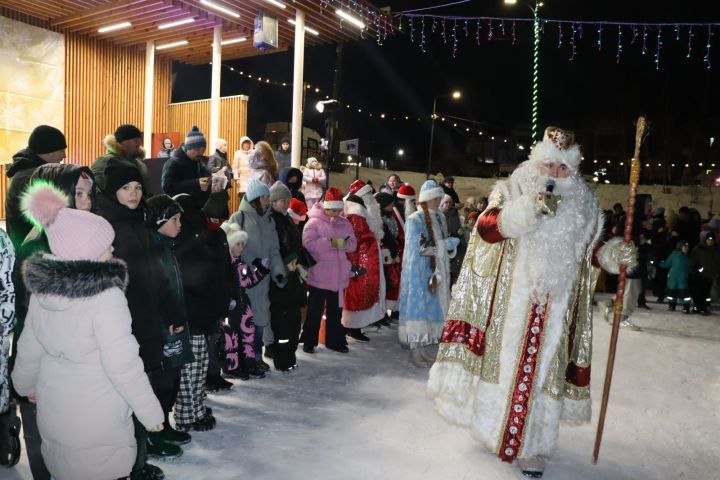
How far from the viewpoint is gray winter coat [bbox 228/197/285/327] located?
16.1 ft

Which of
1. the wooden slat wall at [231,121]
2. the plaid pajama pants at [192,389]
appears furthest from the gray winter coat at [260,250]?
the wooden slat wall at [231,121]

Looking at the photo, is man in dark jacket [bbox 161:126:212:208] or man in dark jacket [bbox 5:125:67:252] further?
man in dark jacket [bbox 161:126:212:208]

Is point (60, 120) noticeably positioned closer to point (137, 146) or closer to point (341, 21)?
point (341, 21)

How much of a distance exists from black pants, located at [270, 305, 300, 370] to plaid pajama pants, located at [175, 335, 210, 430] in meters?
1.30

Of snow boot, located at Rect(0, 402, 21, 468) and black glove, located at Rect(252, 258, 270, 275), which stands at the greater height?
black glove, located at Rect(252, 258, 270, 275)

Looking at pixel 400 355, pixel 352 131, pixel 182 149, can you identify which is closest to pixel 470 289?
pixel 400 355

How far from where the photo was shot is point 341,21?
1165 cm

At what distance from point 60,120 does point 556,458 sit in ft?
41.7

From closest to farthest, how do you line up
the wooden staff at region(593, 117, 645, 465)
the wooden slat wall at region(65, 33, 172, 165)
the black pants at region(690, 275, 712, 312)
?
the wooden staff at region(593, 117, 645, 465) < the black pants at region(690, 275, 712, 312) < the wooden slat wall at region(65, 33, 172, 165)

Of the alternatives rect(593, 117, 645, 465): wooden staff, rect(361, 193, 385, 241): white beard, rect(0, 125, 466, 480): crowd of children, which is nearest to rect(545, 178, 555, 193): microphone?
rect(593, 117, 645, 465): wooden staff

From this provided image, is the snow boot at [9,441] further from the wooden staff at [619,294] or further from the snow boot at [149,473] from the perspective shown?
the wooden staff at [619,294]

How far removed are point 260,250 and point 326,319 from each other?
1549 millimetres

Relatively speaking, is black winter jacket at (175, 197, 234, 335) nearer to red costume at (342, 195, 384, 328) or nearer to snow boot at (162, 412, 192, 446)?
snow boot at (162, 412, 192, 446)

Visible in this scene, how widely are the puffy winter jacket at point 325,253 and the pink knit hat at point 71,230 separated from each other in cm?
357
